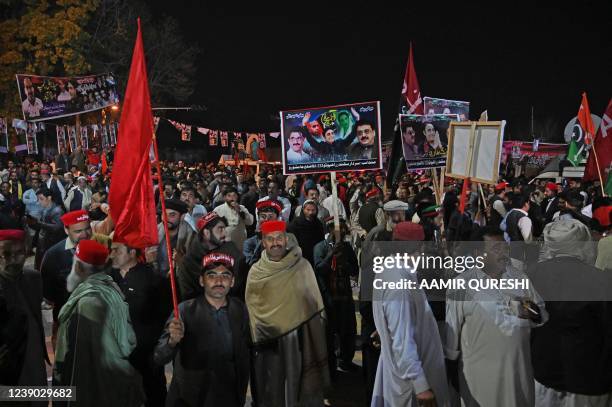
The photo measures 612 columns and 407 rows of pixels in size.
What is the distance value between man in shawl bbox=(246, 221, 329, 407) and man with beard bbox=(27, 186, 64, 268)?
4789 mm

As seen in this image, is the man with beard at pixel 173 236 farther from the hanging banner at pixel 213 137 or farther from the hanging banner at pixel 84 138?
the hanging banner at pixel 213 137

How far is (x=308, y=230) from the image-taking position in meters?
7.37

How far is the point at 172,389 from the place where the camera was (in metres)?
4.42

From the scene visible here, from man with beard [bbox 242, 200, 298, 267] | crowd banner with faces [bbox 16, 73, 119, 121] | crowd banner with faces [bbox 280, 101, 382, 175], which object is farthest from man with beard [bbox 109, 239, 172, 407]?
crowd banner with faces [bbox 16, 73, 119, 121]

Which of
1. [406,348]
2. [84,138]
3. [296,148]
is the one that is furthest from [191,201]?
[84,138]

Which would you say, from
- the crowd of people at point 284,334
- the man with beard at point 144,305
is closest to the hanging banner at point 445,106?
the crowd of people at point 284,334

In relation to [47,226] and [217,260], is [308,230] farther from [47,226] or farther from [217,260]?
[47,226]

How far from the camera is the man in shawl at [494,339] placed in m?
4.25

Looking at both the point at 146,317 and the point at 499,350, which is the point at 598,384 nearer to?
the point at 499,350

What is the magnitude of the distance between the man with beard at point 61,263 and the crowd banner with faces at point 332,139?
354 cm

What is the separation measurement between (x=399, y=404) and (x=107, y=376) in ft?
6.53

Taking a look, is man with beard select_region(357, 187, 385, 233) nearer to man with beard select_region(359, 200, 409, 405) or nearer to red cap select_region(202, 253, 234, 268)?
man with beard select_region(359, 200, 409, 405)

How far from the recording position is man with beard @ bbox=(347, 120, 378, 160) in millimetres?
8953

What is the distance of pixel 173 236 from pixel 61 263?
1249mm
